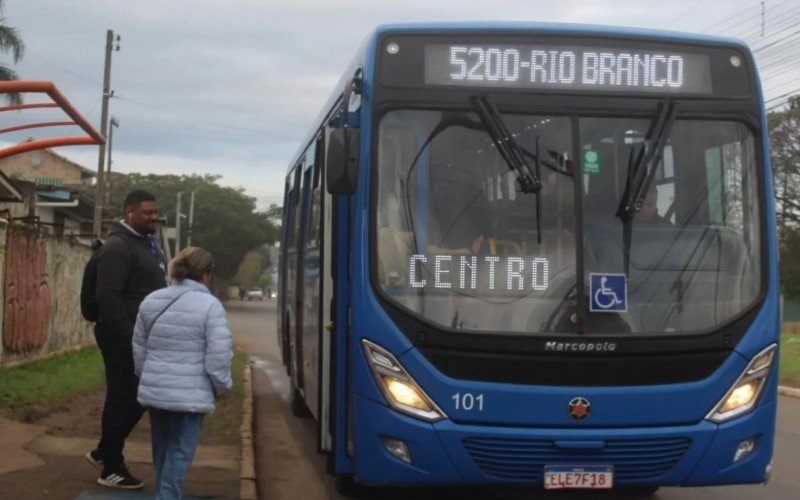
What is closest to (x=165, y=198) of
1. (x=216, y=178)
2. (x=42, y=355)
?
(x=216, y=178)

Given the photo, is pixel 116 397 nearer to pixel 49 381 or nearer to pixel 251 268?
pixel 49 381

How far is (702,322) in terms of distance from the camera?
21.6ft

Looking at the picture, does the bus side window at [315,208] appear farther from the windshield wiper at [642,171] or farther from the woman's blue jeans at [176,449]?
the windshield wiper at [642,171]

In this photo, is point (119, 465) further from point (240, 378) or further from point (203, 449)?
point (240, 378)

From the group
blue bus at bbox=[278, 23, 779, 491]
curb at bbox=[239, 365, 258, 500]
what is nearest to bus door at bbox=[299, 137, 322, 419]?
curb at bbox=[239, 365, 258, 500]

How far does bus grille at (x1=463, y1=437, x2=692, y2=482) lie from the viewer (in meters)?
6.39

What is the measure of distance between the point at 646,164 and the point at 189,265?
2.67 m

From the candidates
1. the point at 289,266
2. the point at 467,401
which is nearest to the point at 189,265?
the point at 467,401

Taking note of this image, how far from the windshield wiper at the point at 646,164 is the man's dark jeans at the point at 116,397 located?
343 centimetres

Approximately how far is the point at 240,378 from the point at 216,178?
230ft

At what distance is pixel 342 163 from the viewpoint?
6.52 meters

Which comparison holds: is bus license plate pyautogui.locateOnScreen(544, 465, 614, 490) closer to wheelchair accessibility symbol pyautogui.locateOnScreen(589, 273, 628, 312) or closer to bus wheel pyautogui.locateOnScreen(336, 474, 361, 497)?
wheelchair accessibility symbol pyautogui.locateOnScreen(589, 273, 628, 312)

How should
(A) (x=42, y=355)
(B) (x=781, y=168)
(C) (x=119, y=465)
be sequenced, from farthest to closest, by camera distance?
(B) (x=781, y=168)
(A) (x=42, y=355)
(C) (x=119, y=465)

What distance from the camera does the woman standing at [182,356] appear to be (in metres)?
6.13
